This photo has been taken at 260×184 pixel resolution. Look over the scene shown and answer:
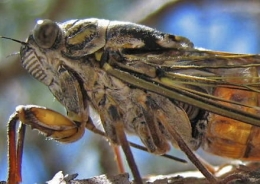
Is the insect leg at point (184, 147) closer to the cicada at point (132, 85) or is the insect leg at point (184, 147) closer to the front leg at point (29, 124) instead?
the cicada at point (132, 85)

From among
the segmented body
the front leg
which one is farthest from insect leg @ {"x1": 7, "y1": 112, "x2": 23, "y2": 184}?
the segmented body

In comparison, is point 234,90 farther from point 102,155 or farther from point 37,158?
point 37,158

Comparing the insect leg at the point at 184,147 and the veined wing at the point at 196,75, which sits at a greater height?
the veined wing at the point at 196,75

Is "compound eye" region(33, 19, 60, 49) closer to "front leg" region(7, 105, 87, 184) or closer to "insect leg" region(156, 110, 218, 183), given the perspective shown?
"front leg" region(7, 105, 87, 184)

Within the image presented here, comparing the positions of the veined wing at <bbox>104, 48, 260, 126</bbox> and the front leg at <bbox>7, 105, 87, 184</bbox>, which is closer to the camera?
the veined wing at <bbox>104, 48, 260, 126</bbox>

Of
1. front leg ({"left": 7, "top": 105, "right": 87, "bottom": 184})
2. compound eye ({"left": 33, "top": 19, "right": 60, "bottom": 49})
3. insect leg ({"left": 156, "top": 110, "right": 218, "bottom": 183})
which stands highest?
compound eye ({"left": 33, "top": 19, "right": 60, "bottom": 49})

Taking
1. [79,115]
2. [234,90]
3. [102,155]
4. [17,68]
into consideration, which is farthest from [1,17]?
[234,90]

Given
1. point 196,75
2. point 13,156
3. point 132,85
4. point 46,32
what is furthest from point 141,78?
point 13,156

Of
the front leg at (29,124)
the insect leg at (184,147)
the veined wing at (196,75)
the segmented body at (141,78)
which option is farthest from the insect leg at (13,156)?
the insect leg at (184,147)
